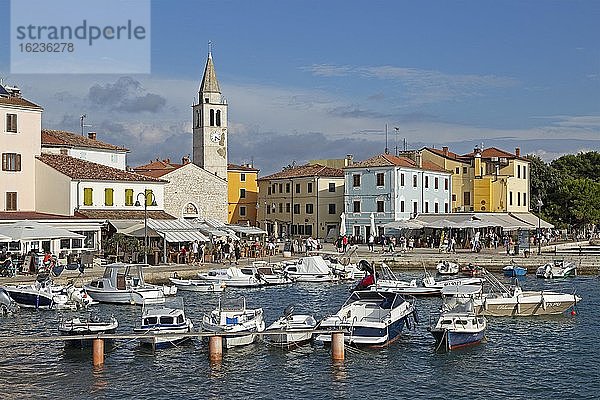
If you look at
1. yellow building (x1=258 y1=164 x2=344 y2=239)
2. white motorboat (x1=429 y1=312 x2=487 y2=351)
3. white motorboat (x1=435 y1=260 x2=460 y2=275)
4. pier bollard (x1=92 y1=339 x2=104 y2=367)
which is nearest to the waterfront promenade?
white motorboat (x1=435 y1=260 x2=460 y2=275)

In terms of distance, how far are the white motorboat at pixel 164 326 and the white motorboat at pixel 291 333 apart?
9.43ft

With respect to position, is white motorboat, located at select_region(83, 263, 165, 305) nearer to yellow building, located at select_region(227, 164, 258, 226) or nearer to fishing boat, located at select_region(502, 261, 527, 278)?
fishing boat, located at select_region(502, 261, 527, 278)

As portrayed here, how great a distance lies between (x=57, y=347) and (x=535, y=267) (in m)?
34.9

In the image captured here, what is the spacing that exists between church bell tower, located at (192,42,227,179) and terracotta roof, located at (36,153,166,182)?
23.6 metres

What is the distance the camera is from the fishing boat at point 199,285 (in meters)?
44.0

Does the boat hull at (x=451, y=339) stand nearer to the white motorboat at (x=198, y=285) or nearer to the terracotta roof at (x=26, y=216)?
the white motorboat at (x=198, y=285)

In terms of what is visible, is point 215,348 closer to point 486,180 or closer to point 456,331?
point 456,331

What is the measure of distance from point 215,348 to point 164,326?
223 cm

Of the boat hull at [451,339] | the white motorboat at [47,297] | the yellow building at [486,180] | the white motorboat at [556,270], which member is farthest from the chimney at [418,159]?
the boat hull at [451,339]

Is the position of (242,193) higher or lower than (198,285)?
higher

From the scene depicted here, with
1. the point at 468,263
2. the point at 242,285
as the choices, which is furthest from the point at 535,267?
the point at 242,285

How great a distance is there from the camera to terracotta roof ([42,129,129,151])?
63.3 meters

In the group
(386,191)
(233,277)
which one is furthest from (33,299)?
(386,191)

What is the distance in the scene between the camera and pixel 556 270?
50.2m
